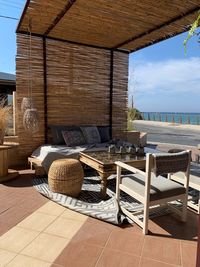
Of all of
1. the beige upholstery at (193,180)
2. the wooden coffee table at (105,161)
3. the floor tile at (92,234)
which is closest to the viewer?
the floor tile at (92,234)

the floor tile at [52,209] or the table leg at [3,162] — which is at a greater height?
the table leg at [3,162]

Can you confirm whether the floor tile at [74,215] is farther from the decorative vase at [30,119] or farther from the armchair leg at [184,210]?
the decorative vase at [30,119]

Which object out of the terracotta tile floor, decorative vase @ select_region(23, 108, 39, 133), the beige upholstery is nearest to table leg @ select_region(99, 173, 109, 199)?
the terracotta tile floor

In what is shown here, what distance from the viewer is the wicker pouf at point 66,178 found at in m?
3.42

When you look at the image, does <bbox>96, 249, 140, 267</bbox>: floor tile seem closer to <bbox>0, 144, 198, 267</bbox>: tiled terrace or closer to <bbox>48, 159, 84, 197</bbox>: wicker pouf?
<bbox>0, 144, 198, 267</bbox>: tiled terrace

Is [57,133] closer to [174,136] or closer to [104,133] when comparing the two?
[104,133]

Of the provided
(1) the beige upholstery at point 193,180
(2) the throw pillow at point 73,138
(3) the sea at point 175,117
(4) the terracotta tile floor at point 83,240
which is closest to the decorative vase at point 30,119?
(2) the throw pillow at point 73,138

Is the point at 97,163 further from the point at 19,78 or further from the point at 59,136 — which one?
the point at 19,78

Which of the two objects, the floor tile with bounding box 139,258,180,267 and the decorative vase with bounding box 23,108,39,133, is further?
the decorative vase with bounding box 23,108,39,133

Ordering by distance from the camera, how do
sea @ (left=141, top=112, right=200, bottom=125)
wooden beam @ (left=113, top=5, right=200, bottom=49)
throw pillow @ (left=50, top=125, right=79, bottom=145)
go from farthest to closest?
sea @ (left=141, top=112, right=200, bottom=125) < throw pillow @ (left=50, top=125, right=79, bottom=145) < wooden beam @ (left=113, top=5, right=200, bottom=49)

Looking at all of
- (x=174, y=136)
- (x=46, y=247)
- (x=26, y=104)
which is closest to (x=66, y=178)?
(x=46, y=247)

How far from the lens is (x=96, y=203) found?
330 centimetres

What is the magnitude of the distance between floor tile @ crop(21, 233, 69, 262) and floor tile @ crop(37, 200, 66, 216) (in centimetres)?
52

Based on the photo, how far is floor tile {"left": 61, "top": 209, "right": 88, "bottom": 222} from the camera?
2834 millimetres
